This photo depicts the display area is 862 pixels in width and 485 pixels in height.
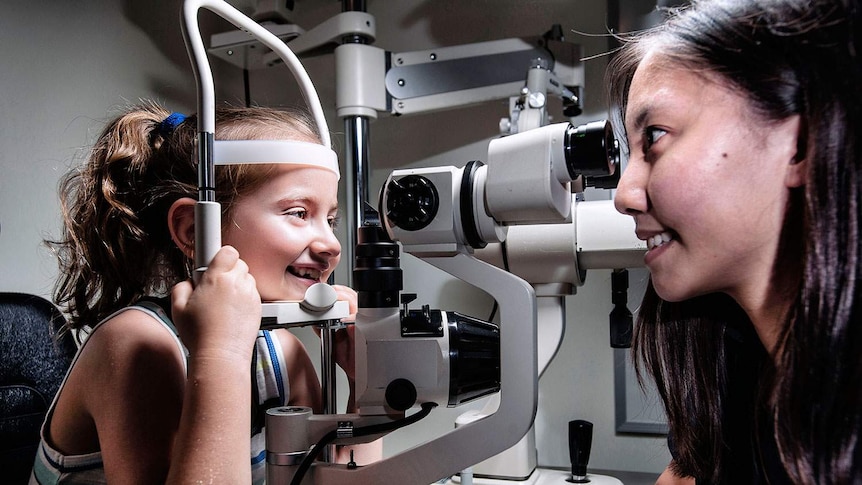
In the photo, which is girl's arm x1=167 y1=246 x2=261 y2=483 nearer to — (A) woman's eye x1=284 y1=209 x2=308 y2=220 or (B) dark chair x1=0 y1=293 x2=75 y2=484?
(A) woman's eye x1=284 y1=209 x2=308 y2=220

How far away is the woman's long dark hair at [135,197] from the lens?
0.87 meters

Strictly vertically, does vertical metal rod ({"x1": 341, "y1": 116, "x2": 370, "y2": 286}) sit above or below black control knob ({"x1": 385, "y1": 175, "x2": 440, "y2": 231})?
above

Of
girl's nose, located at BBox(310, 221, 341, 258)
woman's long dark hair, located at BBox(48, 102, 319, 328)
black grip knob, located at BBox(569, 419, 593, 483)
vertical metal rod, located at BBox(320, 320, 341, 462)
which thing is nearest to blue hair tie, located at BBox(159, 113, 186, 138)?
woman's long dark hair, located at BBox(48, 102, 319, 328)

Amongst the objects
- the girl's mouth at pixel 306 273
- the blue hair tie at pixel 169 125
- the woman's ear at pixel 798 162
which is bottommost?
the girl's mouth at pixel 306 273

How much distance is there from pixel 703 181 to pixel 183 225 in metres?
0.65

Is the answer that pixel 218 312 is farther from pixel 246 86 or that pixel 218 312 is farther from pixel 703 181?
pixel 246 86

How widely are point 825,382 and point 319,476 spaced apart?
1.67 ft

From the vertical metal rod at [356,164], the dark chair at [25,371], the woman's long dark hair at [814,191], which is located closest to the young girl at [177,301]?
the dark chair at [25,371]

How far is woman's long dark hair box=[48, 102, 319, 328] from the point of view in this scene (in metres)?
0.87

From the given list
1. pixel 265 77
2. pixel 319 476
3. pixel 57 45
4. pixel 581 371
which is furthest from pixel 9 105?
pixel 581 371

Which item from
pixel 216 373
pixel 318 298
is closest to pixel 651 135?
pixel 318 298

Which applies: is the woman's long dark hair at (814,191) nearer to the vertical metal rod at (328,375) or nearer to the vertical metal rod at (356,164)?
the vertical metal rod at (328,375)

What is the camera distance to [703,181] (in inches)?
23.0

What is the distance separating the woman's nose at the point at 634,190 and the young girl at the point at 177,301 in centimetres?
38
